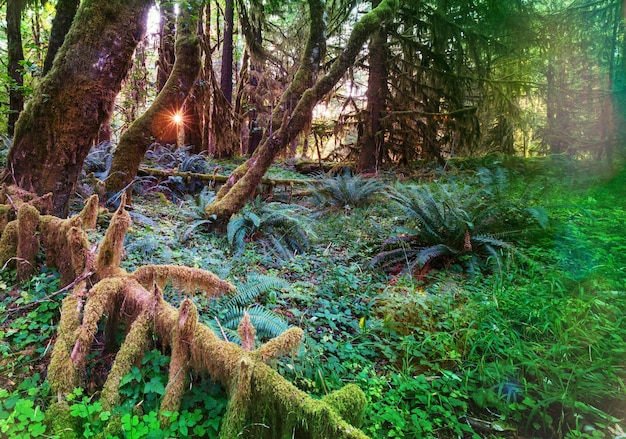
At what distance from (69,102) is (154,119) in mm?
1953

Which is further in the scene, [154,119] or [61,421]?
[154,119]

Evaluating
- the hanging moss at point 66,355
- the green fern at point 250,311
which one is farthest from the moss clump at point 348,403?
the hanging moss at point 66,355

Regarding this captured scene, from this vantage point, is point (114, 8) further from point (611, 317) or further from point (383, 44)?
point (383, 44)

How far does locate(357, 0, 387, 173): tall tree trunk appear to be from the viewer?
8.46m

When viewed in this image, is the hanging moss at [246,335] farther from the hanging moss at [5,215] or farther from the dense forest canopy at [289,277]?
the hanging moss at [5,215]

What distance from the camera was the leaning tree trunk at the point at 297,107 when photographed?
481 centimetres

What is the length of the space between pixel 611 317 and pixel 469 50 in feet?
23.5

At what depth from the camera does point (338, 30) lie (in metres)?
8.80

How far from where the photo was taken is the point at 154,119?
198 inches

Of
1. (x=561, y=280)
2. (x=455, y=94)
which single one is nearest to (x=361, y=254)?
(x=561, y=280)

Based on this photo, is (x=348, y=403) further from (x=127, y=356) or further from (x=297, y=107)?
(x=297, y=107)

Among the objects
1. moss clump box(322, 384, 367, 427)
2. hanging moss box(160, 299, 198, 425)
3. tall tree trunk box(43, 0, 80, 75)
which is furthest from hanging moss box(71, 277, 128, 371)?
tall tree trunk box(43, 0, 80, 75)

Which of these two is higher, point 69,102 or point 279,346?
point 69,102

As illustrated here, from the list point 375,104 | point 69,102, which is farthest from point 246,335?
point 375,104
